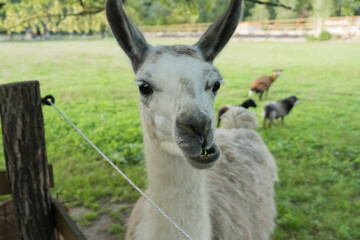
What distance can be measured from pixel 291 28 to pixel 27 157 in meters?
39.2

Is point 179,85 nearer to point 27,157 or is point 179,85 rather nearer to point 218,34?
point 218,34

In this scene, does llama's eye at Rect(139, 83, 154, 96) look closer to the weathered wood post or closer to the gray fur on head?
the gray fur on head

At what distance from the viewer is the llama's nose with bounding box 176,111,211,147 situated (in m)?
1.42

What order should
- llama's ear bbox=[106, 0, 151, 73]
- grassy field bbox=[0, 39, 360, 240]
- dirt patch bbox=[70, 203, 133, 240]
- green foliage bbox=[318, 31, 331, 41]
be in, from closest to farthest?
llama's ear bbox=[106, 0, 151, 73]
dirt patch bbox=[70, 203, 133, 240]
grassy field bbox=[0, 39, 360, 240]
green foliage bbox=[318, 31, 331, 41]

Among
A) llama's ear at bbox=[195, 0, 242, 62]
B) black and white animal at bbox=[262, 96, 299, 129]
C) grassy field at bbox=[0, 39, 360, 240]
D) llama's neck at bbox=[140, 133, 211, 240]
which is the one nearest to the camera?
llama's neck at bbox=[140, 133, 211, 240]

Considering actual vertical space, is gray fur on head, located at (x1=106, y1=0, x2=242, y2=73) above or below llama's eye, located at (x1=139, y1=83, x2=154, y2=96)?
above

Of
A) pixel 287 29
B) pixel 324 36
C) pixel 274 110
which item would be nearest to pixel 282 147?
pixel 274 110

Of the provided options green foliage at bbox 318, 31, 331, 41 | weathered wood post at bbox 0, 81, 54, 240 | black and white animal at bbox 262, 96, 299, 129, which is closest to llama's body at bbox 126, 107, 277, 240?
weathered wood post at bbox 0, 81, 54, 240

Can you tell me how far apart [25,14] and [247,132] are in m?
4.99

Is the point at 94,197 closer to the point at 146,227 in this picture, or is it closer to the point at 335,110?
the point at 146,227

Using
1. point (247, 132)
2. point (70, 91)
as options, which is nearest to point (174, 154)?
point (247, 132)

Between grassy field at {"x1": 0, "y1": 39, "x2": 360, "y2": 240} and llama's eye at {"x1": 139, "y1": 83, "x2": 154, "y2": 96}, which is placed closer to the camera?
llama's eye at {"x1": 139, "y1": 83, "x2": 154, "y2": 96}

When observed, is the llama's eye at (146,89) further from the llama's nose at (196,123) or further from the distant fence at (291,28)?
the distant fence at (291,28)

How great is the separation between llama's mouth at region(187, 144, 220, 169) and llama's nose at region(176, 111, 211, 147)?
64 mm
